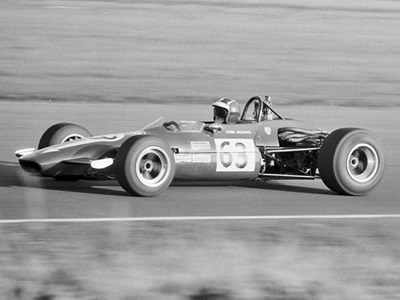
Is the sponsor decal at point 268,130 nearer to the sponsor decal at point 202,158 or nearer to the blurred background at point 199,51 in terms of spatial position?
the sponsor decal at point 202,158

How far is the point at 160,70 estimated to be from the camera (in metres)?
23.0

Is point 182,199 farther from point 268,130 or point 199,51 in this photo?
point 199,51

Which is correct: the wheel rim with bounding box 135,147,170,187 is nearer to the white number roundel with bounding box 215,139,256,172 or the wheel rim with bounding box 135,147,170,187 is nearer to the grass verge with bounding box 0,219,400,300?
the white number roundel with bounding box 215,139,256,172

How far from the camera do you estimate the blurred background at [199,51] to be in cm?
2152

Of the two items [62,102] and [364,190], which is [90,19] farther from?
[364,190]

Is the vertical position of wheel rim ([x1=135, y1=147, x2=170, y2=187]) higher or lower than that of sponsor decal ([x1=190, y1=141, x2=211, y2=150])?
lower

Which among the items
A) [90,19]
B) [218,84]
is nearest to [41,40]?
[90,19]

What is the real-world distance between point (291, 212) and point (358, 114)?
11.3 m

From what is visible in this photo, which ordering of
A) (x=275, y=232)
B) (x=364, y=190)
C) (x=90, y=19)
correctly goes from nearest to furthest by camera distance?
(x=275, y=232)
(x=364, y=190)
(x=90, y=19)

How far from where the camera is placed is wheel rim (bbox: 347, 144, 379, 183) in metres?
10.4

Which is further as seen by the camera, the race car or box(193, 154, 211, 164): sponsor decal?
box(193, 154, 211, 164): sponsor decal

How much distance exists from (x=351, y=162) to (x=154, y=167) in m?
2.13

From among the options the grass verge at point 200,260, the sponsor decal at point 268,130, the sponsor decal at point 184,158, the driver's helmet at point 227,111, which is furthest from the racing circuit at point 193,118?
the driver's helmet at point 227,111

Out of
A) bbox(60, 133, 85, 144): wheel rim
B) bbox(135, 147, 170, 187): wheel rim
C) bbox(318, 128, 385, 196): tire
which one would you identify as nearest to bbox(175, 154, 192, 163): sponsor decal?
bbox(135, 147, 170, 187): wheel rim
